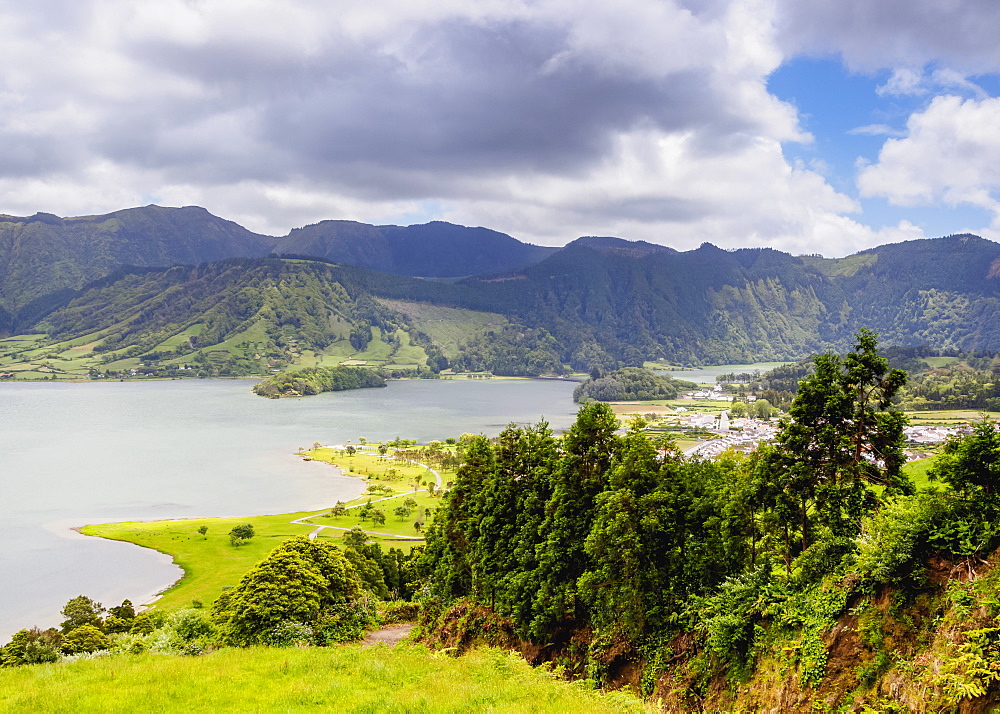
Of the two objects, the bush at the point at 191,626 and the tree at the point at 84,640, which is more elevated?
the bush at the point at 191,626

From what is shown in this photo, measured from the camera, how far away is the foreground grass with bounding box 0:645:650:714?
16.3 m

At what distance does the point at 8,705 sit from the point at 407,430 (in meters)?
179

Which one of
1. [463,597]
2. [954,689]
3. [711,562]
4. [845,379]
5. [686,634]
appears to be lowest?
[463,597]

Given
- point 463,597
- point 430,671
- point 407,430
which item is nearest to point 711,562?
point 430,671

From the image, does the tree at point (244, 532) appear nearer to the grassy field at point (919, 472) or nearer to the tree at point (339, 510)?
the tree at point (339, 510)

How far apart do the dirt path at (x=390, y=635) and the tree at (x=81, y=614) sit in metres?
27.9

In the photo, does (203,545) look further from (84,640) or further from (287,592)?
(287,592)

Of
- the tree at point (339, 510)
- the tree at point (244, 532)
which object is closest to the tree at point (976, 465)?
the tree at point (244, 532)

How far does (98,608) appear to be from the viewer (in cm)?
5881

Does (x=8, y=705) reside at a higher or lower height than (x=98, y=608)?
higher

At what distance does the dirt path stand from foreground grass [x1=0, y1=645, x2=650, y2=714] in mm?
12324

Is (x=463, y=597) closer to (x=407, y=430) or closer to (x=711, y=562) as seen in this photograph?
(x=711, y=562)

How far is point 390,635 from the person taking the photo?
39781mm

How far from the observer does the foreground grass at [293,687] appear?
53.5 feet
